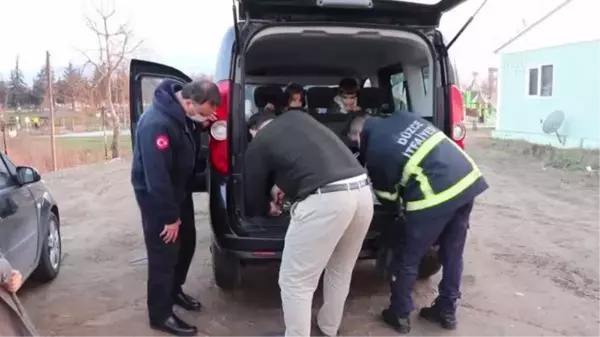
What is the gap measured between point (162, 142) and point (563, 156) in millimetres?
11417

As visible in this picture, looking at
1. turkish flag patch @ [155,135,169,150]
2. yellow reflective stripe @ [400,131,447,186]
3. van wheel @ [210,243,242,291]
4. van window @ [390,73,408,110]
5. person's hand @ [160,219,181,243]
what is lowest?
van wheel @ [210,243,242,291]

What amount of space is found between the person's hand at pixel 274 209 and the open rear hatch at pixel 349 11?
121cm

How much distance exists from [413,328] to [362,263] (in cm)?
145

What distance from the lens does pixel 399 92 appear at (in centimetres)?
553

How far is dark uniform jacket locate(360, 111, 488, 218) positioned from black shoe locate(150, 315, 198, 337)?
1566 mm

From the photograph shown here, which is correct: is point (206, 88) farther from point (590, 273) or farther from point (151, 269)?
point (590, 273)

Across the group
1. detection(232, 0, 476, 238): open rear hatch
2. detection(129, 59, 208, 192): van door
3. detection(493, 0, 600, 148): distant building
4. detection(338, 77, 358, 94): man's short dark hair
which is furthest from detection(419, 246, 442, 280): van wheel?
detection(493, 0, 600, 148): distant building

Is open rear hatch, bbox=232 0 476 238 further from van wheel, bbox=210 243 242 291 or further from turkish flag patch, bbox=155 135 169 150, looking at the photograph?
turkish flag patch, bbox=155 135 169 150

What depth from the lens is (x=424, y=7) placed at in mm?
3857

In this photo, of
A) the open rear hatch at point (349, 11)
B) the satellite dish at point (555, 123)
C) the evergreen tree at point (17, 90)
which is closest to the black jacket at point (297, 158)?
the open rear hatch at point (349, 11)

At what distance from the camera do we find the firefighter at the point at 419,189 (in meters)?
3.58

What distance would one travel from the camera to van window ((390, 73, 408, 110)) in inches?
212

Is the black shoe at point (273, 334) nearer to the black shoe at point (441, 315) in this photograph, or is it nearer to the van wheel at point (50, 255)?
the black shoe at point (441, 315)

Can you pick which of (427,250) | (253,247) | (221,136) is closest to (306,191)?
(253,247)
